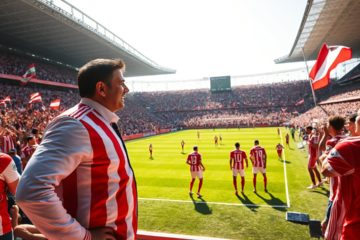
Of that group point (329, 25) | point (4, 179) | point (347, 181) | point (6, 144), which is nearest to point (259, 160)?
point (347, 181)

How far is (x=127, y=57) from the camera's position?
139 ft

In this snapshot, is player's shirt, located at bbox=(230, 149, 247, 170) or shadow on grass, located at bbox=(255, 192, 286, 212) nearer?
shadow on grass, located at bbox=(255, 192, 286, 212)

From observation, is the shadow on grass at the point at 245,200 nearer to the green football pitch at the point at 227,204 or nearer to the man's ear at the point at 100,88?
the green football pitch at the point at 227,204

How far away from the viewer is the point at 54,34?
3022 centimetres

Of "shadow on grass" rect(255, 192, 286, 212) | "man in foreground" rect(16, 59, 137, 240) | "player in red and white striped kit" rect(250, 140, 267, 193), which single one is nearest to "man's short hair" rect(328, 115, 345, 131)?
"man in foreground" rect(16, 59, 137, 240)

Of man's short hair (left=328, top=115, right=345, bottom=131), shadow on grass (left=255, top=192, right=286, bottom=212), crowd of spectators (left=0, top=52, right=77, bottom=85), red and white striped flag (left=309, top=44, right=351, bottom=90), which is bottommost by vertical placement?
shadow on grass (left=255, top=192, right=286, bottom=212)

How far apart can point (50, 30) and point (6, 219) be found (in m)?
32.6

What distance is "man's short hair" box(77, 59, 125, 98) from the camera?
180 cm

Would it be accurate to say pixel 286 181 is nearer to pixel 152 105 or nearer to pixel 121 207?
pixel 121 207

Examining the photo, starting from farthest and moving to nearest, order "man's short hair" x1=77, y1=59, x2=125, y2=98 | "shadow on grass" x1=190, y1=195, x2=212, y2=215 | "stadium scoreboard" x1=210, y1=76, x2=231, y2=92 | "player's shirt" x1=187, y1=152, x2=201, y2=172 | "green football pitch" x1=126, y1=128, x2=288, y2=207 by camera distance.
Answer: "stadium scoreboard" x1=210, y1=76, x2=231, y2=92 → "player's shirt" x1=187, y1=152, x2=201, y2=172 → "green football pitch" x1=126, y1=128, x2=288, y2=207 → "shadow on grass" x1=190, y1=195, x2=212, y2=215 → "man's short hair" x1=77, y1=59, x2=125, y2=98

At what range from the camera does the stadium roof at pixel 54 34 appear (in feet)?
76.8

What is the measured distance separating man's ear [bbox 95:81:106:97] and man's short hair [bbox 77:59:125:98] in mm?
24

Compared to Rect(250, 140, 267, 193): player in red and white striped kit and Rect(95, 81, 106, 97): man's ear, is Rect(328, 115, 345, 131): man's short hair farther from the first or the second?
Rect(250, 140, 267, 193): player in red and white striped kit

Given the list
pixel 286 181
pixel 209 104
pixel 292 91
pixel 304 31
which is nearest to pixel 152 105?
pixel 209 104
